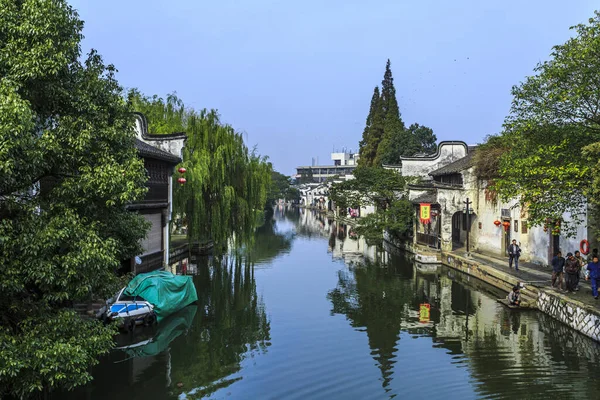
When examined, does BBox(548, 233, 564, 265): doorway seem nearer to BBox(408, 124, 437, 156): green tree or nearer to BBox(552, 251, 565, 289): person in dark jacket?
BBox(552, 251, 565, 289): person in dark jacket

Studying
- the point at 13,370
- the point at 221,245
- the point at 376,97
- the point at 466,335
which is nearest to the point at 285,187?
the point at 376,97

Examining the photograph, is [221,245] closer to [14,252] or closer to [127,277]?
[127,277]

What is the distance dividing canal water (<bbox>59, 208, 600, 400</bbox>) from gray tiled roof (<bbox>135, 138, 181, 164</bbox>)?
5.24m

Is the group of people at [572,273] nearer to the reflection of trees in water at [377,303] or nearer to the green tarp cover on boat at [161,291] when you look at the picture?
the reflection of trees in water at [377,303]

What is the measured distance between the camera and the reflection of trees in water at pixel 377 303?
13.3 meters

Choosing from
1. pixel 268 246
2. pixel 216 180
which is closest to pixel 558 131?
pixel 216 180

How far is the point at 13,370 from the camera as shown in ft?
20.6

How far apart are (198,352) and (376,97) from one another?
63.2 metres

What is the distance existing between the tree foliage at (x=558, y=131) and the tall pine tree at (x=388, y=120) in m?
41.2

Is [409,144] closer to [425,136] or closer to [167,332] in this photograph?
[425,136]

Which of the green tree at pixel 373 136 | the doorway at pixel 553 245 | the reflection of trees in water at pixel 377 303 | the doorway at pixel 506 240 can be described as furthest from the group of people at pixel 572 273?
the green tree at pixel 373 136

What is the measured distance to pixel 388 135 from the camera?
6100 cm

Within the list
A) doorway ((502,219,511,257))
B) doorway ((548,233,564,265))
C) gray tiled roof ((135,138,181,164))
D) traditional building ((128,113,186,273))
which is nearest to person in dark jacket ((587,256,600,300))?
doorway ((548,233,564,265))

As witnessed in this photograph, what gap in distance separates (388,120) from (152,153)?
4792 cm
